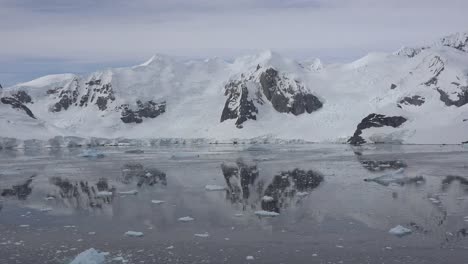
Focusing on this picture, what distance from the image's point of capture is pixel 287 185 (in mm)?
28594

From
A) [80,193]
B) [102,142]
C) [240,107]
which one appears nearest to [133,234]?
[80,193]

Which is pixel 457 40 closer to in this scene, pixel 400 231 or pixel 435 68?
pixel 435 68

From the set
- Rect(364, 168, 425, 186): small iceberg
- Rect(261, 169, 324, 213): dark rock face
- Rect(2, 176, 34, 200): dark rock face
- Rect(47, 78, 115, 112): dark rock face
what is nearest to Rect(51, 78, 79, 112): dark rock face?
Rect(47, 78, 115, 112): dark rock face

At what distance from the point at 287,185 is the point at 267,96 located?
4349 inches

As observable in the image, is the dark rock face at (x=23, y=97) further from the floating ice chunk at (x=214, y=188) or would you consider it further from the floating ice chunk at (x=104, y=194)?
the floating ice chunk at (x=214, y=188)

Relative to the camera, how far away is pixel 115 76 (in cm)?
15762

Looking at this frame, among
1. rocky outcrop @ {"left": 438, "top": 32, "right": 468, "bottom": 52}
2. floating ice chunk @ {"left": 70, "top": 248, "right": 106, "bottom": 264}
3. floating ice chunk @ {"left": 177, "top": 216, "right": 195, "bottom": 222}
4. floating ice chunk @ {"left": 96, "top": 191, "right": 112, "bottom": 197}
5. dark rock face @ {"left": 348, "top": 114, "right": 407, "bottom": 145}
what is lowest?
floating ice chunk @ {"left": 70, "top": 248, "right": 106, "bottom": 264}

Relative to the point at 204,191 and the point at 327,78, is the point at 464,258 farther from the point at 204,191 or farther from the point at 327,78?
the point at 327,78

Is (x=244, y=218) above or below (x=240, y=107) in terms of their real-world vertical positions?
below

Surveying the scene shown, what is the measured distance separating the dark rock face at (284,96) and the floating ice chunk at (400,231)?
357 feet

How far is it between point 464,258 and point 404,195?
10696 millimetres

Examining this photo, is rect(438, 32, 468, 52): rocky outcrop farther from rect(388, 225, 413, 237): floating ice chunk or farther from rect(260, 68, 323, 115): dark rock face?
rect(388, 225, 413, 237): floating ice chunk

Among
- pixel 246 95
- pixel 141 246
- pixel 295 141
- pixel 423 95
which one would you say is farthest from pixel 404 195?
pixel 246 95

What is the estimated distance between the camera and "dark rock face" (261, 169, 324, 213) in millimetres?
22855
